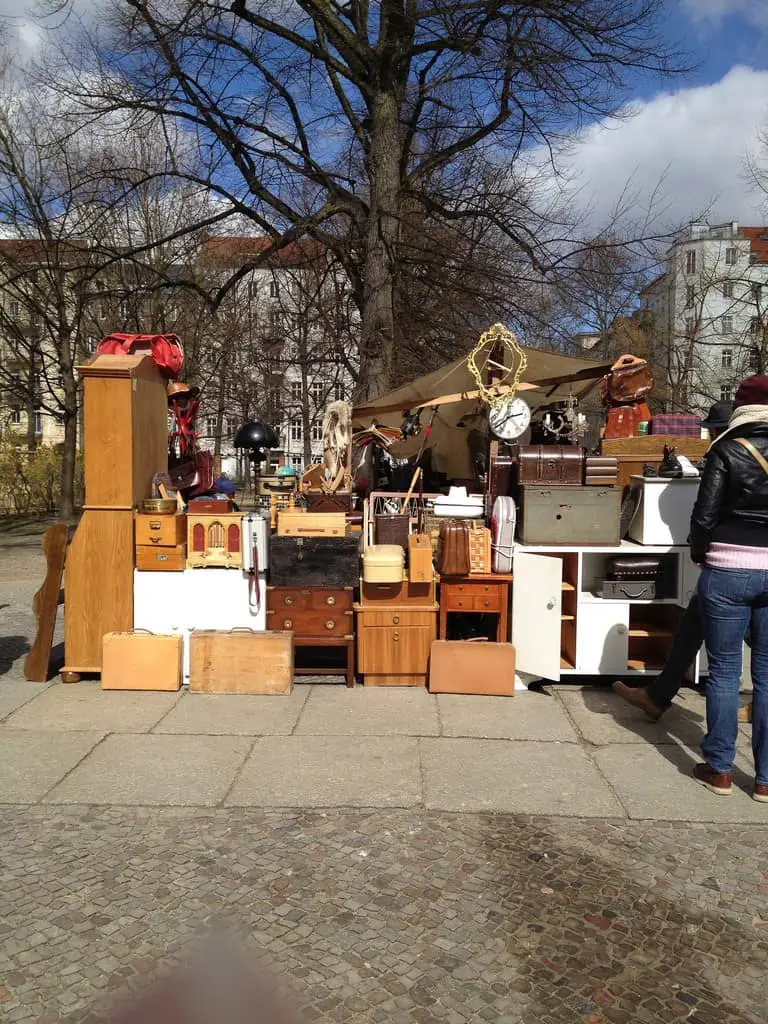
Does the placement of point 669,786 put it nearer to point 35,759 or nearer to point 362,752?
point 362,752

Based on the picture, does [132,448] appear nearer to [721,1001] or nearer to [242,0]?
[721,1001]

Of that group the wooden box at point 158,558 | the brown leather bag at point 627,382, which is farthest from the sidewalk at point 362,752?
the brown leather bag at point 627,382

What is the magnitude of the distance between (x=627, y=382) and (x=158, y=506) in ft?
15.5

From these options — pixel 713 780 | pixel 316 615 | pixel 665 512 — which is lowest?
pixel 713 780

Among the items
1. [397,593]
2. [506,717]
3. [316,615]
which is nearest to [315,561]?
[316,615]

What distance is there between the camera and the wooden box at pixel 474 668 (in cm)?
614

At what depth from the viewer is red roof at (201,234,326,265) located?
15172 millimetres

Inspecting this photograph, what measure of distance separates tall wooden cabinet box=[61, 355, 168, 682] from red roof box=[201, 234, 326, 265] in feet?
26.3

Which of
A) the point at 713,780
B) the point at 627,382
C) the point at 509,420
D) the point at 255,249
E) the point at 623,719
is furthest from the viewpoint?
the point at 255,249

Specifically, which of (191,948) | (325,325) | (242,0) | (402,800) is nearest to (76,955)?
(191,948)

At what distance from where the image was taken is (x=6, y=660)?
23.6 feet

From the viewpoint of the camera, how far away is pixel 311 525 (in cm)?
634

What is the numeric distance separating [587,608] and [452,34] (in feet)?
30.8

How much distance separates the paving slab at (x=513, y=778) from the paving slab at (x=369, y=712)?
34 centimetres
